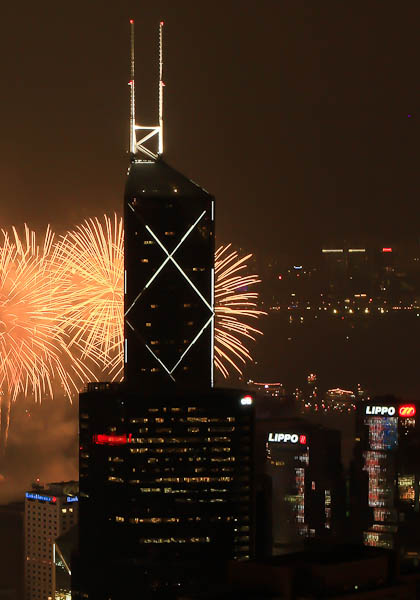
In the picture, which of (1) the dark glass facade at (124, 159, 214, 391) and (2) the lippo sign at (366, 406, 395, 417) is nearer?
(1) the dark glass facade at (124, 159, 214, 391)

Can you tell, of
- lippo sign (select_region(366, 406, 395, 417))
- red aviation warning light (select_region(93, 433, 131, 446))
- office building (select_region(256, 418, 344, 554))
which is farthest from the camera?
lippo sign (select_region(366, 406, 395, 417))

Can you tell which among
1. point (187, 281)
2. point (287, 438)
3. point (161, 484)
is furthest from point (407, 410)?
point (187, 281)

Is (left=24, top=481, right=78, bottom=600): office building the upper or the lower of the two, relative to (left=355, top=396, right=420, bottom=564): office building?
lower

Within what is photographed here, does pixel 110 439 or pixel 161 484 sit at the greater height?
pixel 110 439

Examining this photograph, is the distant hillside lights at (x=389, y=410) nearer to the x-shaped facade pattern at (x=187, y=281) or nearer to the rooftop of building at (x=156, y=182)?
the x-shaped facade pattern at (x=187, y=281)

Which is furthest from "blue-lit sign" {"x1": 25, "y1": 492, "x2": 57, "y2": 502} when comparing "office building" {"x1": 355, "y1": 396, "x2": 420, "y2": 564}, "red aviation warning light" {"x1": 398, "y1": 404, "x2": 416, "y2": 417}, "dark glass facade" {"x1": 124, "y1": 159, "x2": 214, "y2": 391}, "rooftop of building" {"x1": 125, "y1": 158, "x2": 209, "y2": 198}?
"rooftop of building" {"x1": 125, "y1": 158, "x2": 209, "y2": 198}

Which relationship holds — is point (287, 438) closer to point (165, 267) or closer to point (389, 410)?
point (389, 410)

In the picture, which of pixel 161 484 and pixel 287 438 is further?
pixel 287 438

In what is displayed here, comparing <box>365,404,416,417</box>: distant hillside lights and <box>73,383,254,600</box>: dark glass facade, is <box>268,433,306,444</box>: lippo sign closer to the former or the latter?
<box>365,404,416,417</box>: distant hillside lights
